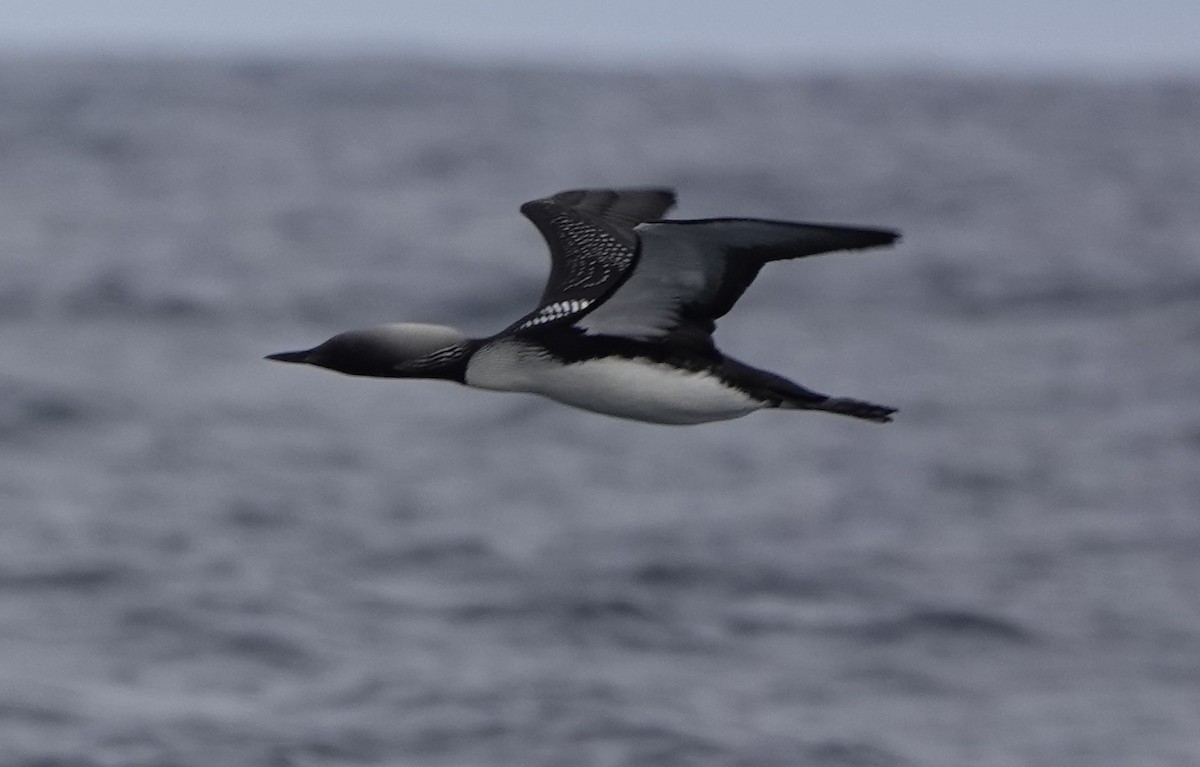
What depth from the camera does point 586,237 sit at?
7.72 m

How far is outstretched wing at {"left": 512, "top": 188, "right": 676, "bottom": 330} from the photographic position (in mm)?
7254

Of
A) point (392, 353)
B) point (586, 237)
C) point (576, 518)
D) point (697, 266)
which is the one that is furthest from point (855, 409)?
point (576, 518)

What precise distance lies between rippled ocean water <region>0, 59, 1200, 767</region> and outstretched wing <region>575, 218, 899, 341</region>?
3.64 m

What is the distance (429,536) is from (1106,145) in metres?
45.2

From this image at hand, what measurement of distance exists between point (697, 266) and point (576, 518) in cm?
850

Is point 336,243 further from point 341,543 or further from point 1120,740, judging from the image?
point 1120,740

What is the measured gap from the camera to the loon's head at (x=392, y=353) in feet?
22.9

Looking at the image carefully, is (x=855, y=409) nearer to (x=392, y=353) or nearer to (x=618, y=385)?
(x=618, y=385)

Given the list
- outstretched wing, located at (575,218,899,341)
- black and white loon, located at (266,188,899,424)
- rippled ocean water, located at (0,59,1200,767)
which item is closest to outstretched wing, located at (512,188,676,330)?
black and white loon, located at (266,188,899,424)

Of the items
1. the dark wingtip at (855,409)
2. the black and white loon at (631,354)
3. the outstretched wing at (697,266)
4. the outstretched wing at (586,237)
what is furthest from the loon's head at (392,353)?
the dark wingtip at (855,409)

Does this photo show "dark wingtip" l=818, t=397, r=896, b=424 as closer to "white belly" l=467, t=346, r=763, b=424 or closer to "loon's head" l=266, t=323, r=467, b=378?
"white belly" l=467, t=346, r=763, b=424

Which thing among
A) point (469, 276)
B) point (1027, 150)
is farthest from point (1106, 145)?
point (469, 276)

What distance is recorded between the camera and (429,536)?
560 inches

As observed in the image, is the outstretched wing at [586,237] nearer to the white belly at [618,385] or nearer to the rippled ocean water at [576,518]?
the white belly at [618,385]
